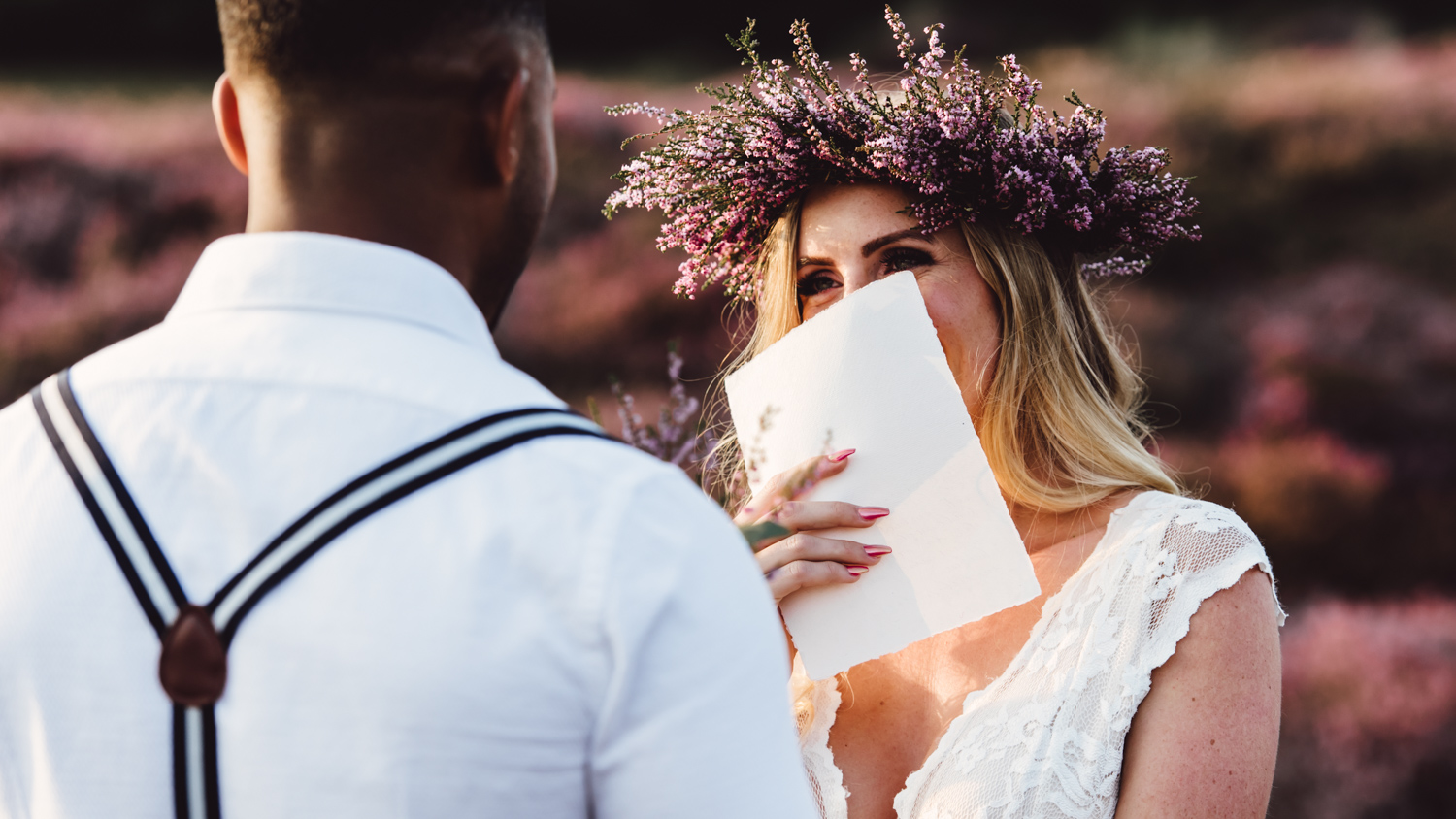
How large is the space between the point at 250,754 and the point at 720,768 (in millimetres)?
307

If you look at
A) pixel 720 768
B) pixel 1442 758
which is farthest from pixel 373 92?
pixel 1442 758

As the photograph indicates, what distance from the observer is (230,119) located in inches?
33.2

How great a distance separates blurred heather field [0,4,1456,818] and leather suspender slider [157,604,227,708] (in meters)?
3.53

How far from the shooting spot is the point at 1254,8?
567 cm

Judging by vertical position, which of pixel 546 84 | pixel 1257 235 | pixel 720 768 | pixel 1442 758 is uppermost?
pixel 546 84

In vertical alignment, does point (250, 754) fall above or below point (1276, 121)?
above

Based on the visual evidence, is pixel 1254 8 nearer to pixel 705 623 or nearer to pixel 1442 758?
pixel 1442 758

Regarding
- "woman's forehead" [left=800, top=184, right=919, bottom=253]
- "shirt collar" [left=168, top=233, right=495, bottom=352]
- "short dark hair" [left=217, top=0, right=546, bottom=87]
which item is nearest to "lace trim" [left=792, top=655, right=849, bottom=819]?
"woman's forehead" [left=800, top=184, right=919, bottom=253]

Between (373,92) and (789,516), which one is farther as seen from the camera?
(789,516)

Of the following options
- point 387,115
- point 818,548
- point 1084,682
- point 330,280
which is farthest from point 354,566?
point 1084,682

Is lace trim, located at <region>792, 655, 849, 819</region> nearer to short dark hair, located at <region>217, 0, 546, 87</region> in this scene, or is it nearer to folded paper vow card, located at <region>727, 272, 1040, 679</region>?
folded paper vow card, located at <region>727, 272, 1040, 679</region>

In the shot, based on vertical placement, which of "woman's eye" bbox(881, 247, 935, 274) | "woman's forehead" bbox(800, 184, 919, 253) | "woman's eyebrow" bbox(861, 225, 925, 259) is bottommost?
"woman's eye" bbox(881, 247, 935, 274)

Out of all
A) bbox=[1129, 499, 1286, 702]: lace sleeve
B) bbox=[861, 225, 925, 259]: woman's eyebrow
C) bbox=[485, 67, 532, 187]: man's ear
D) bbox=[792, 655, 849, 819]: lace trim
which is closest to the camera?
bbox=[485, 67, 532, 187]: man's ear

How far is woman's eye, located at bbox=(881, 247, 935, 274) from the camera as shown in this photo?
76.6 inches
